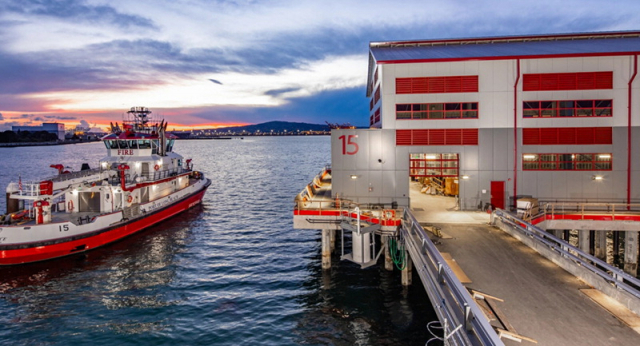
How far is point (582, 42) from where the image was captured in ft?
111

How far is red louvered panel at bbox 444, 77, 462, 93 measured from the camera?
2858 cm

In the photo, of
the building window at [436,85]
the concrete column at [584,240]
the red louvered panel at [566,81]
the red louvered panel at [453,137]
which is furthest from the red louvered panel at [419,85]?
the concrete column at [584,240]

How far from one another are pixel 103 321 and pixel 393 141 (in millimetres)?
20297

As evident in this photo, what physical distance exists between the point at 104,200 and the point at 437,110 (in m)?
28.4

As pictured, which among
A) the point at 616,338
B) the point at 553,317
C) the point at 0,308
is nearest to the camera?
the point at 616,338

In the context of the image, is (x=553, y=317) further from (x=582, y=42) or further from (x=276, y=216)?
(x=276, y=216)

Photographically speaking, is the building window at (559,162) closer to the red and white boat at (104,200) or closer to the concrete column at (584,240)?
the concrete column at (584,240)

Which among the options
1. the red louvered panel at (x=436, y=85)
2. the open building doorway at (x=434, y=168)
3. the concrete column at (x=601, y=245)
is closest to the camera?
the concrete column at (x=601, y=245)

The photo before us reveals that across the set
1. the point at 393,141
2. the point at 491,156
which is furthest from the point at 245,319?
the point at 491,156

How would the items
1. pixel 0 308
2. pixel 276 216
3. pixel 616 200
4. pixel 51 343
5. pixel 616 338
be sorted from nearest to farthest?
1. pixel 616 338
2. pixel 51 343
3. pixel 0 308
4. pixel 616 200
5. pixel 276 216

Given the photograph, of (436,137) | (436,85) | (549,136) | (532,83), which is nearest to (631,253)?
(549,136)

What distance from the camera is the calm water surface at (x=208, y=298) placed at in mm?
19391

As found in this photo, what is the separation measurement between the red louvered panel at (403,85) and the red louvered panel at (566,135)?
1063 centimetres

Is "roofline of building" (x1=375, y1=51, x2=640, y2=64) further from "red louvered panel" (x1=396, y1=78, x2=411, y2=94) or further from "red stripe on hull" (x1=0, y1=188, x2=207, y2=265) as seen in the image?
"red stripe on hull" (x1=0, y1=188, x2=207, y2=265)
